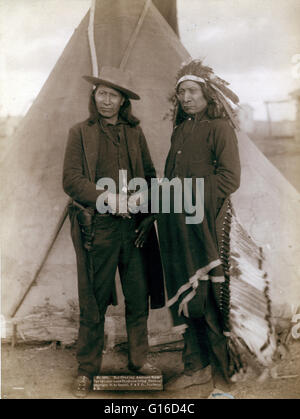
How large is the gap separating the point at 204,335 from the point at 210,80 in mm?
1645

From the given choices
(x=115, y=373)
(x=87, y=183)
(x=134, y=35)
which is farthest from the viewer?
(x=134, y=35)

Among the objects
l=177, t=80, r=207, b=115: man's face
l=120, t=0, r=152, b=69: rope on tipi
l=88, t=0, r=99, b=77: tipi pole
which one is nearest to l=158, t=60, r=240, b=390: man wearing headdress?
l=177, t=80, r=207, b=115: man's face

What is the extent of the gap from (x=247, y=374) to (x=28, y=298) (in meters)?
1.61

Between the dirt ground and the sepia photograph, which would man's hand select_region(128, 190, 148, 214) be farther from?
the dirt ground

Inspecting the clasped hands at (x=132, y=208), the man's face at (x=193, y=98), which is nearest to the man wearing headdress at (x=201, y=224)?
the man's face at (x=193, y=98)

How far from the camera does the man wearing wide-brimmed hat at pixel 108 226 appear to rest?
294 cm

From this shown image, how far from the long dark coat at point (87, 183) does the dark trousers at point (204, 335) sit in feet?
0.89

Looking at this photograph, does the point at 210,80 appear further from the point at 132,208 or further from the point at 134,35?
the point at 132,208

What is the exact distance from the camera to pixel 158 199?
307cm

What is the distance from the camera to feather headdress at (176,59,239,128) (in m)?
3.01

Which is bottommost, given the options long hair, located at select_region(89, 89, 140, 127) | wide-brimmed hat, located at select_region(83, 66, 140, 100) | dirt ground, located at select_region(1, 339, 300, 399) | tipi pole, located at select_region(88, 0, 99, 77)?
dirt ground, located at select_region(1, 339, 300, 399)

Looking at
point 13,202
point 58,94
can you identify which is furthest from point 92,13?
point 13,202

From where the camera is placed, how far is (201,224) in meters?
2.95

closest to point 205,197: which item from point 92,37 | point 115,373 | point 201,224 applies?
point 201,224
